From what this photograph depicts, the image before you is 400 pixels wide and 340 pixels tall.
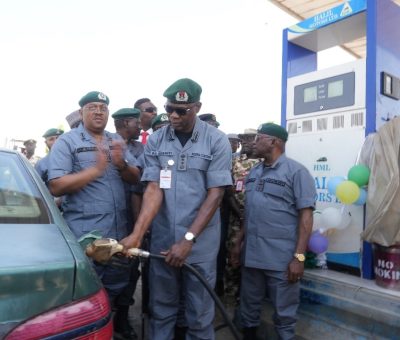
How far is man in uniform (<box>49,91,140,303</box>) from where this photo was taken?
2.67 m

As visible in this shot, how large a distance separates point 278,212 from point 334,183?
1.71 feet

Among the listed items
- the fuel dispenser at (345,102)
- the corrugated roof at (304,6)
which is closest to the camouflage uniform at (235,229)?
the fuel dispenser at (345,102)

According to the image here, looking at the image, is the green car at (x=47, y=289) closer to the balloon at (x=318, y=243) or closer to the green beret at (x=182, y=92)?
the green beret at (x=182, y=92)

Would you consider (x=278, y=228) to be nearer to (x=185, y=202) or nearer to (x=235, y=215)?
(x=185, y=202)

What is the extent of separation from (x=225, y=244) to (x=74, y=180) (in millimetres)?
1977

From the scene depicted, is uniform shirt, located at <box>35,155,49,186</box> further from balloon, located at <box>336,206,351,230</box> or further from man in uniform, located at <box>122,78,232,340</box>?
balloon, located at <box>336,206,351,230</box>

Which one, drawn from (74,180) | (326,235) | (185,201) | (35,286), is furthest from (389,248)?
(35,286)

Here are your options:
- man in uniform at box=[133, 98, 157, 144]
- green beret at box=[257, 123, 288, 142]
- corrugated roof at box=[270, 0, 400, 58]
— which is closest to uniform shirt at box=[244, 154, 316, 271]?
green beret at box=[257, 123, 288, 142]

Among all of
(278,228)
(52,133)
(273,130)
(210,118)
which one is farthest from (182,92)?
(52,133)

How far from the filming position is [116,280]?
296 cm

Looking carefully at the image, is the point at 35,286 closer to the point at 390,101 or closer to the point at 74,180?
the point at 74,180

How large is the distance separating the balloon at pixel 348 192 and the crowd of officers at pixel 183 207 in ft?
0.67

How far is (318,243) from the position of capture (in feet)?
10.2

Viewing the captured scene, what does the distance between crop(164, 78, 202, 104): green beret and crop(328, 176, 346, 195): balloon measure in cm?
132
